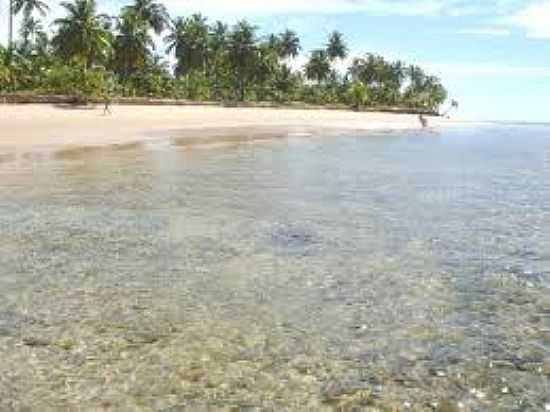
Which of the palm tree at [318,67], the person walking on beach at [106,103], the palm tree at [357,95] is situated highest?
the palm tree at [318,67]

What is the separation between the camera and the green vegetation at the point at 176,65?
6000cm

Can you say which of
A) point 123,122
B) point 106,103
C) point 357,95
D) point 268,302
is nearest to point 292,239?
point 268,302

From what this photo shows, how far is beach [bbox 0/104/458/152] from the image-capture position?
125 feet

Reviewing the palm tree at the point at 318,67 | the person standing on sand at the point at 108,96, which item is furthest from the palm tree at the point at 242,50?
the person standing on sand at the point at 108,96

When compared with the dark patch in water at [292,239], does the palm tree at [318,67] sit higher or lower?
higher

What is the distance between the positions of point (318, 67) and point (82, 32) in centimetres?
6296

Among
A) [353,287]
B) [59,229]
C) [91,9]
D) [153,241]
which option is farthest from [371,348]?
[91,9]

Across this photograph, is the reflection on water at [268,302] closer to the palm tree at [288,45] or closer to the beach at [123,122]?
the beach at [123,122]

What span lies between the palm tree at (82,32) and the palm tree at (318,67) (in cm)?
5972

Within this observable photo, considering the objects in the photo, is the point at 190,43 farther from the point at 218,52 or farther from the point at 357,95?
the point at 357,95

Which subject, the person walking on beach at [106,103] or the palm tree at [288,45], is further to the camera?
the palm tree at [288,45]

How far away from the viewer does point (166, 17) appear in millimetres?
89812

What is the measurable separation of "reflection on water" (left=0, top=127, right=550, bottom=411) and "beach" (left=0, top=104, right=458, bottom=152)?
724 inches

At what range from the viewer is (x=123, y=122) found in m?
53.3
